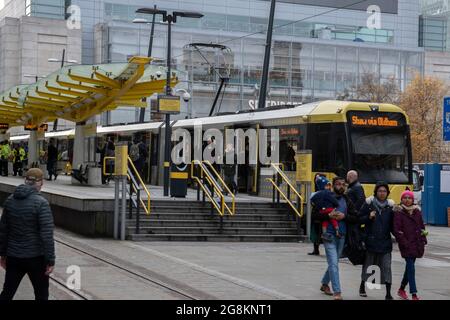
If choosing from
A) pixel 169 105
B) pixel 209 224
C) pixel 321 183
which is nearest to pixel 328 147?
pixel 169 105

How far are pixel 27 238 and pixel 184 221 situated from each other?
12.5 metres

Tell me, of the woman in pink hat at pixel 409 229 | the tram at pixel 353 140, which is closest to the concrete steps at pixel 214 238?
the tram at pixel 353 140

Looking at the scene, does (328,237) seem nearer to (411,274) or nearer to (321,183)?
(321,183)

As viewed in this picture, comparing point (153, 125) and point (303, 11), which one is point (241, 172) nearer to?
point (153, 125)

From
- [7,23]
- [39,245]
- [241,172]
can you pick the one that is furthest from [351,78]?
[39,245]

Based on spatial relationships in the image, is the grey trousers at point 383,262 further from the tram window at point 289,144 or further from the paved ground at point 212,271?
the tram window at point 289,144

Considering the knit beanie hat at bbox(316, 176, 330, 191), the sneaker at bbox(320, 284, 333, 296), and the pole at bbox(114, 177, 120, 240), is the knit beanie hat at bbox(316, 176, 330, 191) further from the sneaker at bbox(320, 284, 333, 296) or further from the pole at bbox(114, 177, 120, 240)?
the pole at bbox(114, 177, 120, 240)

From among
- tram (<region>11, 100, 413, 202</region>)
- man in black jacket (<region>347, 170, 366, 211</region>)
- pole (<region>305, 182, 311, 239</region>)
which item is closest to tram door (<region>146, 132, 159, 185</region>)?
tram (<region>11, 100, 413, 202</region>)

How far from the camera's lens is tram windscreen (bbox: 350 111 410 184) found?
80.0ft

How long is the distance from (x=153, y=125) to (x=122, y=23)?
123ft

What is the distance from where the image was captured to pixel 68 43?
269 feet

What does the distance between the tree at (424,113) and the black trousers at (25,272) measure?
180 ft

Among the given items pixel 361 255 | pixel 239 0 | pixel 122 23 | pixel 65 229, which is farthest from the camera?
pixel 239 0

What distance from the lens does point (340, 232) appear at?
12.4 metres
